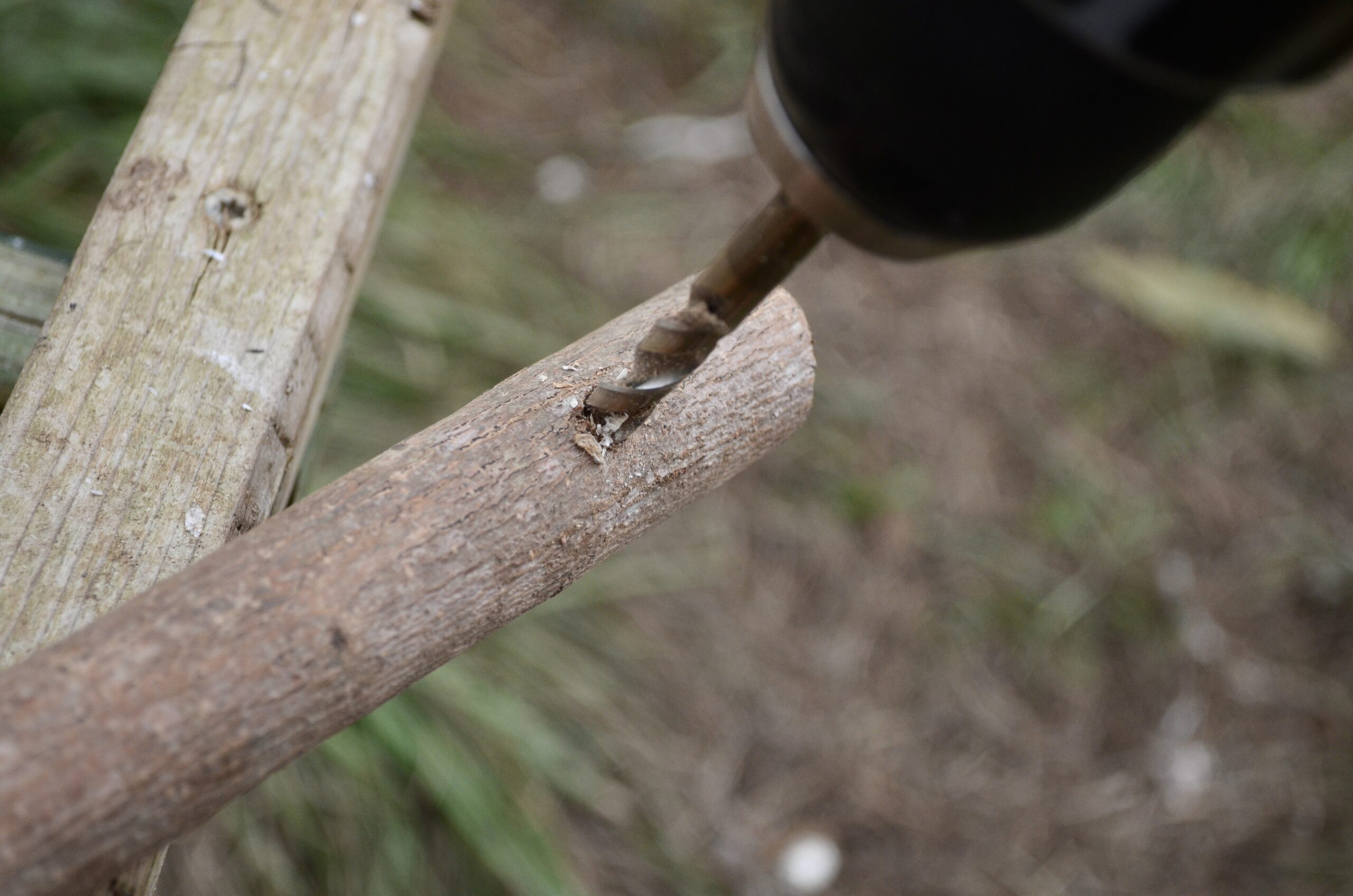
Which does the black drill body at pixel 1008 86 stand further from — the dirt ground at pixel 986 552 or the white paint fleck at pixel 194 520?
the dirt ground at pixel 986 552

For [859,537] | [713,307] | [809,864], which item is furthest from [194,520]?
[859,537]

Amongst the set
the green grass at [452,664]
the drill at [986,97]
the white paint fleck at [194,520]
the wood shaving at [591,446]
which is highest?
the drill at [986,97]

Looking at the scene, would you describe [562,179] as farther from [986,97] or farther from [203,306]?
[986,97]

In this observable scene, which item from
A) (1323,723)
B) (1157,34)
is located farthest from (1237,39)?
(1323,723)

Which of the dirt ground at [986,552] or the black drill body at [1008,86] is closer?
the black drill body at [1008,86]

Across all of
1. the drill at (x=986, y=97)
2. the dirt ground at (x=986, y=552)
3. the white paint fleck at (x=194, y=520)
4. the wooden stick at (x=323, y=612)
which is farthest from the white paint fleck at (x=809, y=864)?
the drill at (x=986, y=97)

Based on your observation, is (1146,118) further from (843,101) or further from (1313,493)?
(1313,493)

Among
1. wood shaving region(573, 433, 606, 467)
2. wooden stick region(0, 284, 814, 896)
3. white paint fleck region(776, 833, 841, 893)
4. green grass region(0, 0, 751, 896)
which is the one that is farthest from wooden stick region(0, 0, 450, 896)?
white paint fleck region(776, 833, 841, 893)
